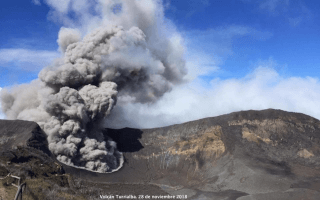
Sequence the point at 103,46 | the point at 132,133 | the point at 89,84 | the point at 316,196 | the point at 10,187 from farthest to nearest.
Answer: the point at 132,133, the point at 103,46, the point at 89,84, the point at 316,196, the point at 10,187

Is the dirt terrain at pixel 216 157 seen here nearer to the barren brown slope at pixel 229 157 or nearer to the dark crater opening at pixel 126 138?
the barren brown slope at pixel 229 157

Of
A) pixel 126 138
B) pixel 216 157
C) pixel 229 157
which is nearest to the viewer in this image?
pixel 229 157

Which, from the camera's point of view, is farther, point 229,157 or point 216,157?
point 216,157

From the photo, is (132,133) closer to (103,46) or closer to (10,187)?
(103,46)

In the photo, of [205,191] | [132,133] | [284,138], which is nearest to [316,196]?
[205,191]

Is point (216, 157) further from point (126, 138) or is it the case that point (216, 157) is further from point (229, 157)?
point (126, 138)

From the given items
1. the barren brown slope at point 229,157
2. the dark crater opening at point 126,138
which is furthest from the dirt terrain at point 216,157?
the dark crater opening at point 126,138

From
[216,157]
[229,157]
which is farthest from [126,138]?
[229,157]

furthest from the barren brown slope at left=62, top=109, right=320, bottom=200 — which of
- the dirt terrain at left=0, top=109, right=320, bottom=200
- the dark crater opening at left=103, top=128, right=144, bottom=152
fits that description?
the dirt terrain at left=0, top=109, right=320, bottom=200
